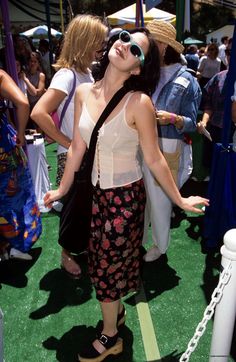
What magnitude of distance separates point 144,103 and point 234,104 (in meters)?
1.49

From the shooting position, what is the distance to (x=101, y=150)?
1868 mm

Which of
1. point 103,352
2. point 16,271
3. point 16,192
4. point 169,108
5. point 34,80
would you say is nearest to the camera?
point 103,352

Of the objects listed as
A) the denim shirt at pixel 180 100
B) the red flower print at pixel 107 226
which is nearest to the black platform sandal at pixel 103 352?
the red flower print at pixel 107 226

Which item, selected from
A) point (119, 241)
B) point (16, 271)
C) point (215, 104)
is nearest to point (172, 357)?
point (119, 241)

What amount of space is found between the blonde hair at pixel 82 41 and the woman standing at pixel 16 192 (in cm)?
47

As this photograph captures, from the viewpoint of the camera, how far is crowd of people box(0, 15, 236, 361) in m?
1.81

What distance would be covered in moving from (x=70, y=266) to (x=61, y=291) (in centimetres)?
21

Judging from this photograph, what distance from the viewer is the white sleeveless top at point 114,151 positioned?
1797 millimetres

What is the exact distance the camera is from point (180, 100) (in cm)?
280

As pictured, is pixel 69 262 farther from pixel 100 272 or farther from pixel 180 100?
pixel 180 100

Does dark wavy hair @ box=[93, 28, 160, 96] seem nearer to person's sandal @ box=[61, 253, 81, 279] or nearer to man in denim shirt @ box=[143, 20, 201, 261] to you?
man in denim shirt @ box=[143, 20, 201, 261]

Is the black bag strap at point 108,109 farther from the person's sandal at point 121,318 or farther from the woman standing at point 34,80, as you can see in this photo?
the woman standing at point 34,80

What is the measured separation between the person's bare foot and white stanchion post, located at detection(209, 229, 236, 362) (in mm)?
1612

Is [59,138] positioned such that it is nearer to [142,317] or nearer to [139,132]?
[139,132]
